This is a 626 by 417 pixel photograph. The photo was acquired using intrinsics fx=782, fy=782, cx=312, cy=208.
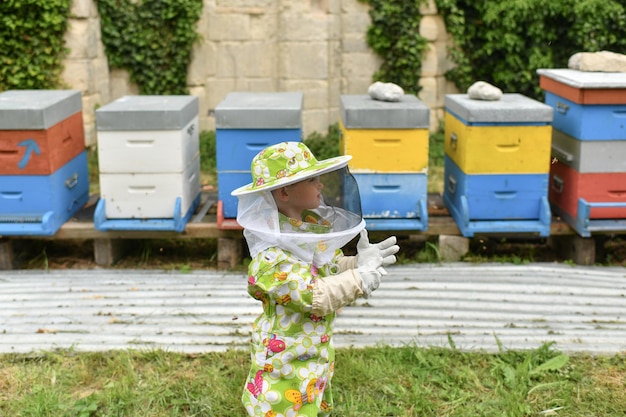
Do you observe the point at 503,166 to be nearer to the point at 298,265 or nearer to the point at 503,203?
the point at 503,203

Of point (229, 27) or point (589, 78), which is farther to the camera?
point (229, 27)

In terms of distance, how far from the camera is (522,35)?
7645 millimetres

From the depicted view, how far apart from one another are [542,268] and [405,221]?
0.90 m

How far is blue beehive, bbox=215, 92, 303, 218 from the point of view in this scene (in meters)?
4.61

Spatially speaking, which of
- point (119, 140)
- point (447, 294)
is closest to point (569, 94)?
point (447, 294)

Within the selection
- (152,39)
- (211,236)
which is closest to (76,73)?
(152,39)

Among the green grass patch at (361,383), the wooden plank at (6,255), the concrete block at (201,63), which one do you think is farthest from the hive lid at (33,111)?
the concrete block at (201,63)

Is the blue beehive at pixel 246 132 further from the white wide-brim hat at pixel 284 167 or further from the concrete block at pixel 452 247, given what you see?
the white wide-brim hat at pixel 284 167

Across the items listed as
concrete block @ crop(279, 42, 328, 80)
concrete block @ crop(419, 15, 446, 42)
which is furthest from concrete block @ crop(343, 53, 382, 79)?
concrete block @ crop(419, 15, 446, 42)

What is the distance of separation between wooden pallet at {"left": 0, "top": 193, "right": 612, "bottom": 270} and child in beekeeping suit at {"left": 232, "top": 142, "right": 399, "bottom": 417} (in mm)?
2229

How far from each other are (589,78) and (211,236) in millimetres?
2505

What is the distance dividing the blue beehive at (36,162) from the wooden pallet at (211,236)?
0.48 ft

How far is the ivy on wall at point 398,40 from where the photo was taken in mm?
7469

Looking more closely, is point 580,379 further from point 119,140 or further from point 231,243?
point 119,140
